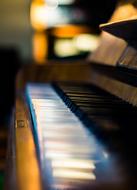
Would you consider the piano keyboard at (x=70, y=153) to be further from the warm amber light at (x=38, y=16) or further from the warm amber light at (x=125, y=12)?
the warm amber light at (x=38, y=16)

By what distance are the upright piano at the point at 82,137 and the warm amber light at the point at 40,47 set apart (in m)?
4.63

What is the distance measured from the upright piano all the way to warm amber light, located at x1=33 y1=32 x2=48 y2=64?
4629 millimetres

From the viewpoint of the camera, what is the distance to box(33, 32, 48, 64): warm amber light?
6.60 metres

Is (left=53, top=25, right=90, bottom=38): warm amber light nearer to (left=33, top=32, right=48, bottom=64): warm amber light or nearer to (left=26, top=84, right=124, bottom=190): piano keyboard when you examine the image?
(left=33, top=32, right=48, bottom=64): warm amber light

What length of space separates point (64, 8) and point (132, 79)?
532 cm

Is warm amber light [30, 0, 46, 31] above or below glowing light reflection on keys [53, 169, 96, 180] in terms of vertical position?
above

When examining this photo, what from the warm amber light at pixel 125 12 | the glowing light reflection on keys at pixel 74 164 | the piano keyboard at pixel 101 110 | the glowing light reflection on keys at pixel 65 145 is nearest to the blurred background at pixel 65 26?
the warm amber light at pixel 125 12

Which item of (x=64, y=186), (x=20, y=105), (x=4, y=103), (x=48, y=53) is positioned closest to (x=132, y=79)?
(x=20, y=105)

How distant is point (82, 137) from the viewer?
103cm

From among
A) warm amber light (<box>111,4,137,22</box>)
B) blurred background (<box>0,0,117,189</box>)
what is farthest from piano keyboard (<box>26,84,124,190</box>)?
blurred background (<box>0,0,117,189</box>)

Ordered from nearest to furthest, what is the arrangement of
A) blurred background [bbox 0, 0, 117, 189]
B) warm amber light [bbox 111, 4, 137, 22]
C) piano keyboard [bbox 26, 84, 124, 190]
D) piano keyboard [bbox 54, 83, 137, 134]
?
piano keyboard [bbox 26, 84, 124, 190]
piano keyboard [bbox 54, 83, 137, 134]
warm amber light [bbox 111, 4, 137, 22]
blurred background [bbox 0, 0, 117, 189]

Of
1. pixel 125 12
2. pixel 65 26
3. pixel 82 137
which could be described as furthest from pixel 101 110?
pixel 65 26

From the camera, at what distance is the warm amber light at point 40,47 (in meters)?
6.60

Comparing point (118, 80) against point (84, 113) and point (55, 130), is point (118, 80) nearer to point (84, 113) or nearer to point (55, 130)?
point (84, 113)
